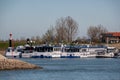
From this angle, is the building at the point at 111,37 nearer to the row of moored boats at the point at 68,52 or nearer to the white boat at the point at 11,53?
the row of moored boats at the point at 68,52

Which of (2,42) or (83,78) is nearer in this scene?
(83,78)

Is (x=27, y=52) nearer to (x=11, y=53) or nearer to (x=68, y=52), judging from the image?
(x=11, y=53)

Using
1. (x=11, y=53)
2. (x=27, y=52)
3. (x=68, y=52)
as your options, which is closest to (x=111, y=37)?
(x=27, y=52)

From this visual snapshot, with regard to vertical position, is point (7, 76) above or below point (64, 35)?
below

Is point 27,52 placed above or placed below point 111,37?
below

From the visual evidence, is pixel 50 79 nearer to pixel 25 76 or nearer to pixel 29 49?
pixel 25 76

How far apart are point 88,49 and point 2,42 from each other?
49381mm

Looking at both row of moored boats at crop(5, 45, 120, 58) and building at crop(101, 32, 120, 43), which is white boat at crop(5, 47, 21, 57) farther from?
building at crop(101, 32, 120, 43)

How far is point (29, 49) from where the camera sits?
399 feet

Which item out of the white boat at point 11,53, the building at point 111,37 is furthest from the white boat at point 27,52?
the building at point 111,37

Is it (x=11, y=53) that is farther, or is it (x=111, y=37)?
(x=111, y=37)

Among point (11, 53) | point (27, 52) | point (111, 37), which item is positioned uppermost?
point (111, 37)

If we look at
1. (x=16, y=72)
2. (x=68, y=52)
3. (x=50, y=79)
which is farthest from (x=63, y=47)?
(x=50, y=79)

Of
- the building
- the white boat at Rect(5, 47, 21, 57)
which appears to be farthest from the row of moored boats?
the building
